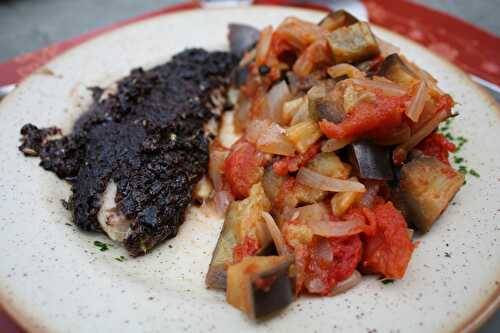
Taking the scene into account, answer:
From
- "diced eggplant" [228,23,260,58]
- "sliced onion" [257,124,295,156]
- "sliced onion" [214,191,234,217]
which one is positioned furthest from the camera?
"diced eggplant" [228,23,260,58]

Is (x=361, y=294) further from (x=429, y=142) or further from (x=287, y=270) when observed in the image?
(x=429, y=142)

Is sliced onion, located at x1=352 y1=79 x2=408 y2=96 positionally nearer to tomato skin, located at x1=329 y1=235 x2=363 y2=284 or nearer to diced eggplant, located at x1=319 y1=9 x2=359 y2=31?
diced eggplant, located at x1=319 y1=9 x2=359 y2=31

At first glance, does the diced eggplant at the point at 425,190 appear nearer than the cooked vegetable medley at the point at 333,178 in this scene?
No

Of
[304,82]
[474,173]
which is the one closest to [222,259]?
[304,82]

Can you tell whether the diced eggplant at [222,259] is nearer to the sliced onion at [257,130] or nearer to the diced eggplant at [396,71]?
the sliced onion at [257,130]

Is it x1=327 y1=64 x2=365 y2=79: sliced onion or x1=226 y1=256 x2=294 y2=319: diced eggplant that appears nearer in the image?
x1=226 y1=256 x2=294 y2=319: diced eggplant

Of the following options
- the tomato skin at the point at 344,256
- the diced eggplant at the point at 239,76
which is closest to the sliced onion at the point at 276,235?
the tomato skin at the point at 344,256

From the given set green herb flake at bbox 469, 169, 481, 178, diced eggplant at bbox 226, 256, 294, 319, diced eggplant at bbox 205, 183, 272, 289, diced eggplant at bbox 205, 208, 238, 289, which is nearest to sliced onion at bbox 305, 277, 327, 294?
diced eggplant at bbox 226, 256, 294, 319
